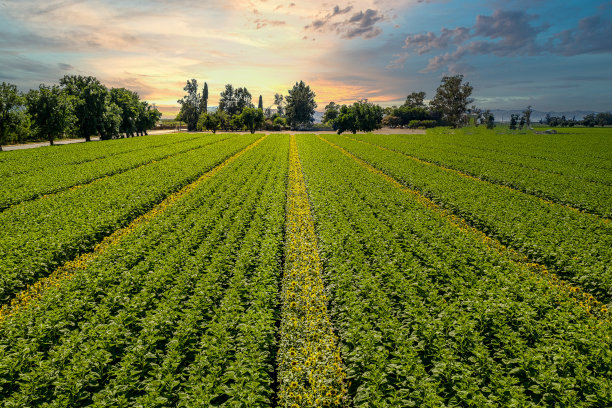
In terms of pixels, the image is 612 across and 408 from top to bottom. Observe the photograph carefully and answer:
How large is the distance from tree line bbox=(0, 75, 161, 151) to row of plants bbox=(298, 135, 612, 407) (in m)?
62.5

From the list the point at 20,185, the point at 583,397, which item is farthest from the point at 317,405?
the point at 20,185

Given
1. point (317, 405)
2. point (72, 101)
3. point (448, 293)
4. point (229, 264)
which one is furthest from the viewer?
point (72, 101)

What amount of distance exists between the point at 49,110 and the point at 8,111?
8600mm

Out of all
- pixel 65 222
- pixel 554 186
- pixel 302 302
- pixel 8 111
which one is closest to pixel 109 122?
pixel 8 111

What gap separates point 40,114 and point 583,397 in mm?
77152

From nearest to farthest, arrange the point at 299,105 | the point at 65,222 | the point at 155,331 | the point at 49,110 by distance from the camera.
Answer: the point at 155,331 → the point at 65,222 → the point at 49,110 → the point at 299,105

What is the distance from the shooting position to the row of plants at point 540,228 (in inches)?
426

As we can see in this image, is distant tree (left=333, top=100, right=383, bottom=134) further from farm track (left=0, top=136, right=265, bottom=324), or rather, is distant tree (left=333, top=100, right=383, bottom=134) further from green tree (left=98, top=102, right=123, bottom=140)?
farm track (left=0, top=136, right=265, bottom=324)

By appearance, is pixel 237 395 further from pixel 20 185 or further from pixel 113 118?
pixel 113 118

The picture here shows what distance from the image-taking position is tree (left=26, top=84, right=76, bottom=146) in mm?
56562

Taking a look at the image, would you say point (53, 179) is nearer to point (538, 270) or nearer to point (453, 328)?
point (453, 328)

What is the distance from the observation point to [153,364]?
19.3ft

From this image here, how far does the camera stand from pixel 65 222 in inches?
566

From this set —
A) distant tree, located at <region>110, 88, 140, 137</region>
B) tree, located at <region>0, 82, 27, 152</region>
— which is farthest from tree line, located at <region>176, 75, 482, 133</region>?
tree, located at <region>0, 82, 27, 152</region>
